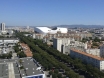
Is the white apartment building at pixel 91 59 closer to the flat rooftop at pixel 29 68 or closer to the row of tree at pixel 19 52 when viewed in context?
the row of tree at pixel 19 52

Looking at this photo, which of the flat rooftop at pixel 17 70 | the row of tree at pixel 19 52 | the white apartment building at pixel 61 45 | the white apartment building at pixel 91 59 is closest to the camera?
the flat rooftop at pixel 17 70

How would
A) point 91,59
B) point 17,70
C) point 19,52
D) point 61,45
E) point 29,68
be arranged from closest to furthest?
point 17,70
point 29,68
point 91,59
point 19,52
point 61,45

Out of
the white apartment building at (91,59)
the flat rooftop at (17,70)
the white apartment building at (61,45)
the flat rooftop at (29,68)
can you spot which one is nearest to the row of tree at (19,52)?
the flat rooftop at (29,68)

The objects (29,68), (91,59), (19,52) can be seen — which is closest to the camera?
(29,68)

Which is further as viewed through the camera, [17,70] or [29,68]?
[29,68]

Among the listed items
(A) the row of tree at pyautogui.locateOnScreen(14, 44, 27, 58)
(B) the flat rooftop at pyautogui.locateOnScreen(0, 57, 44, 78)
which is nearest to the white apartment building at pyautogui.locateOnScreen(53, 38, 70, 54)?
(A) the row of tree at pyautogui.locateOnScreen(14, 44, 27, 58)

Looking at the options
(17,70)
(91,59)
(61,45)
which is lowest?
(91,59)

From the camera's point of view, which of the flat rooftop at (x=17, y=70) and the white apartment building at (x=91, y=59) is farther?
the white apartment building at (x=91, y=59)

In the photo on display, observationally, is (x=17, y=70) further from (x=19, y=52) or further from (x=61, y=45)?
(x=61, y=45)

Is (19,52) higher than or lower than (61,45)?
lower

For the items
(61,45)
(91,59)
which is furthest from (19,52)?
(91,59)

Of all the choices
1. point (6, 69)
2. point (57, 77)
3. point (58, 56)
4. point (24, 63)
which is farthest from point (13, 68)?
point (58, 56)

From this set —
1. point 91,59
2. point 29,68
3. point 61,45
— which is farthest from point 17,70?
point 61,45
